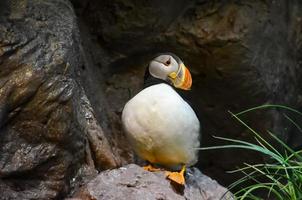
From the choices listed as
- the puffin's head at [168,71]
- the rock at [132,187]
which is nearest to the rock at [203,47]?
the puffin's head at [168,71]

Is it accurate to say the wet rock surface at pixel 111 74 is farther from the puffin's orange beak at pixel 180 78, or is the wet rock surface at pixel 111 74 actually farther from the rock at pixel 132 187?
the puffin's orange beak at pixel 180 78

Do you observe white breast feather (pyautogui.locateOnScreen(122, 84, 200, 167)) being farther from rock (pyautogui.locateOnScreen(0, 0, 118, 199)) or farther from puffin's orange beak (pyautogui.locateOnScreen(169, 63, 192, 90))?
rock (pyautogui.locateOnScreen(0, 0, 118, 199))

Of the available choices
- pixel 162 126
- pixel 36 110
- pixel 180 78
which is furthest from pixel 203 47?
pixel 36 110

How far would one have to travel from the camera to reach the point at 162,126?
2189 millimetres

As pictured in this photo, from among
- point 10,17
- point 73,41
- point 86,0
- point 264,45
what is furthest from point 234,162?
point 10,17

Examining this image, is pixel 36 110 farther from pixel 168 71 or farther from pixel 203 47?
pixel 203 47

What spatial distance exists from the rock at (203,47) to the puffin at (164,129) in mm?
607

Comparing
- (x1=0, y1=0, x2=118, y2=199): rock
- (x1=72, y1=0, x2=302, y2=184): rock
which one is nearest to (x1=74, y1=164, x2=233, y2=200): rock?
(x1=0, y1=0, x2=118, y2=199): rock

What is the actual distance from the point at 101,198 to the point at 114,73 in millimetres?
1101

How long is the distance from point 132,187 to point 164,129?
22 centimetres

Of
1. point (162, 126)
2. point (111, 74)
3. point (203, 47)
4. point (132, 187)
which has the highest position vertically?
point (162, 126)

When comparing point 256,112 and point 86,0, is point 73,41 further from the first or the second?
point 256,112

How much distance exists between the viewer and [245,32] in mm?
3006

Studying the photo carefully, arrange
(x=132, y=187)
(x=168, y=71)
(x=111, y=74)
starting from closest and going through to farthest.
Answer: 1. (x=132, y=187)
2. (x=168, y=71)
3. (x=111, y=74)
